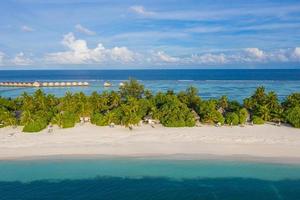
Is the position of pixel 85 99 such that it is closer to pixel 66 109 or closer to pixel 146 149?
pixel 66 109

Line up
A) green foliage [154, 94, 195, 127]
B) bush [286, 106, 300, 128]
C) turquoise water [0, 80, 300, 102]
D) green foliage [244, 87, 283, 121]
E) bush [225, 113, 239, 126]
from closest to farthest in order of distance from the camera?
1. bush [286, 106, 300, 128]
2. green foliage [154, 94, 195, 127]
3. bush [225, 113, 239, 126]
4. green foliage [244, 87, 283, 121]
5. turquoise water [0, 80, 300, 102]

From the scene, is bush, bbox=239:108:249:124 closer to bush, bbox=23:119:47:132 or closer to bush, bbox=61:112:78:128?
bush, bbox=61:112:78:128

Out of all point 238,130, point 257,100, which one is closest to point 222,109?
point 257,100

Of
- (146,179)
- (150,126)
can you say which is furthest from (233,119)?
(146,179)

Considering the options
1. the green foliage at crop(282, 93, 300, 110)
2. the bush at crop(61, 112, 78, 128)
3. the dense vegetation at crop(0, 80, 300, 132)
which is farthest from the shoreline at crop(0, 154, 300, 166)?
the green foliage at crop(282, 93, 300, 110)

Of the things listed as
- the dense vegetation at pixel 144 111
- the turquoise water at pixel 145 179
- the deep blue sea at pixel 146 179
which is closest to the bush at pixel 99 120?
the dense vegetation at pixel 144 111

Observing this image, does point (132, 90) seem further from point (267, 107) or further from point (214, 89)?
point (214, 89)

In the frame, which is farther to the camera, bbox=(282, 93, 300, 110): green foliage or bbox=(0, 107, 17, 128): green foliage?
bbox=(282, 93, 300, 110): green foliage

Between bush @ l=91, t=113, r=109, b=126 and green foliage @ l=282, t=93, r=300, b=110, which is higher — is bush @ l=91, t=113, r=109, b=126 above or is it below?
below
